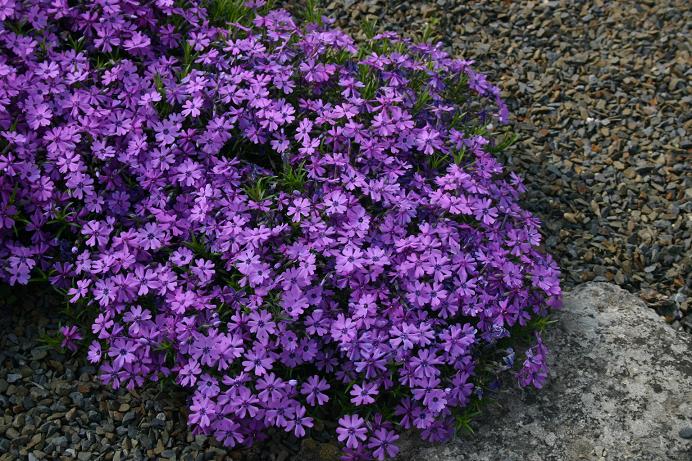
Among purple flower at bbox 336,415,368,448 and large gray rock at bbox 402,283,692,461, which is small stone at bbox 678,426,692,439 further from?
purple flower at bbox 336,415,368,448

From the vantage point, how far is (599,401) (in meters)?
3.48

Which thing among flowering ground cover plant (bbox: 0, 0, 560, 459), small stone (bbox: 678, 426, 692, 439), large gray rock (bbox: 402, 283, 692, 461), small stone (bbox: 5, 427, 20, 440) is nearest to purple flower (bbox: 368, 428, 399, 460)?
flowering ground cover plant (bbox: 0, 0, 560, 459)

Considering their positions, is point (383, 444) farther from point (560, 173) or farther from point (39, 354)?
point (560, 173)

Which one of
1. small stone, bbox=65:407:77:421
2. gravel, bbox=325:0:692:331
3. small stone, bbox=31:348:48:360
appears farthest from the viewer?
gravel, bbox=325:0:692:331

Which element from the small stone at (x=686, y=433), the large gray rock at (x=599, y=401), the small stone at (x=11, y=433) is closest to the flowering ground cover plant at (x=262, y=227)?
the large gray rock at (x=599, y=401)

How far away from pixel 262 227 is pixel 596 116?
2.49 m

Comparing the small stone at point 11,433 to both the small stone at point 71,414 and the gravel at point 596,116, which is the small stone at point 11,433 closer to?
the small stone at point 71,414

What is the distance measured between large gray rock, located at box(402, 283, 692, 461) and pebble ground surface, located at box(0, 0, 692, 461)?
302 mm

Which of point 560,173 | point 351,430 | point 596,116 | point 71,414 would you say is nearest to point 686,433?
point 351,430

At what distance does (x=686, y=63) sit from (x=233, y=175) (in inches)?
127

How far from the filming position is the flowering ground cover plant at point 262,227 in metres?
3.19

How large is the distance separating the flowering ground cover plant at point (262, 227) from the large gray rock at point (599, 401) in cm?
13

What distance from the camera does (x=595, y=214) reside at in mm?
4410

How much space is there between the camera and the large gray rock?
10.9ft
